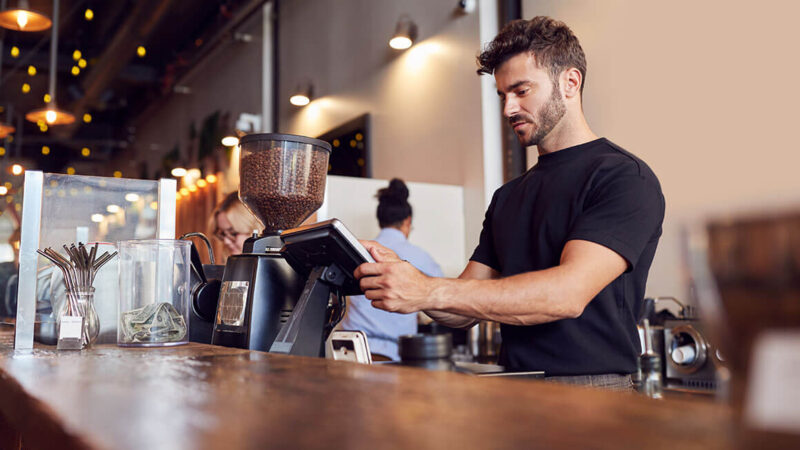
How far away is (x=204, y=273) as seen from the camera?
1733mm

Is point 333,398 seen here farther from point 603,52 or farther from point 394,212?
point 603,52

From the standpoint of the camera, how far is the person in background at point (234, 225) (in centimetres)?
345

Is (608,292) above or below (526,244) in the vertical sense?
below

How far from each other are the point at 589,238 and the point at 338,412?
965mm

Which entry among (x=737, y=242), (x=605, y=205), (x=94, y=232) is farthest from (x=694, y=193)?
(x=737, y=242)

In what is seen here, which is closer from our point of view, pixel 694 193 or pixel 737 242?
pixel 737 242

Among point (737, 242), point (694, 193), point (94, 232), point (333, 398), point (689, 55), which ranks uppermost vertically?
point (689, 55)

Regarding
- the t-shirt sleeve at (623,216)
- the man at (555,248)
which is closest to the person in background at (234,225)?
the man at (555,248)

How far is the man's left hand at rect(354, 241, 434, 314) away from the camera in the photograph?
1.33 m

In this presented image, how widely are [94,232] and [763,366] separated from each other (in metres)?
1.72

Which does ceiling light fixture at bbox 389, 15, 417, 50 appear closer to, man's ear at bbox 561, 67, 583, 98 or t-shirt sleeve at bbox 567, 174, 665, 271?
man's ear at bbox 561, 67, 583, 98

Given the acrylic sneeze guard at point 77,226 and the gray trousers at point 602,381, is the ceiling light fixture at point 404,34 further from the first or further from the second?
the gray trousers at point 602,381

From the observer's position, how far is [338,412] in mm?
523

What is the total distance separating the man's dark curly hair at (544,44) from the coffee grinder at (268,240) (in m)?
0.53
